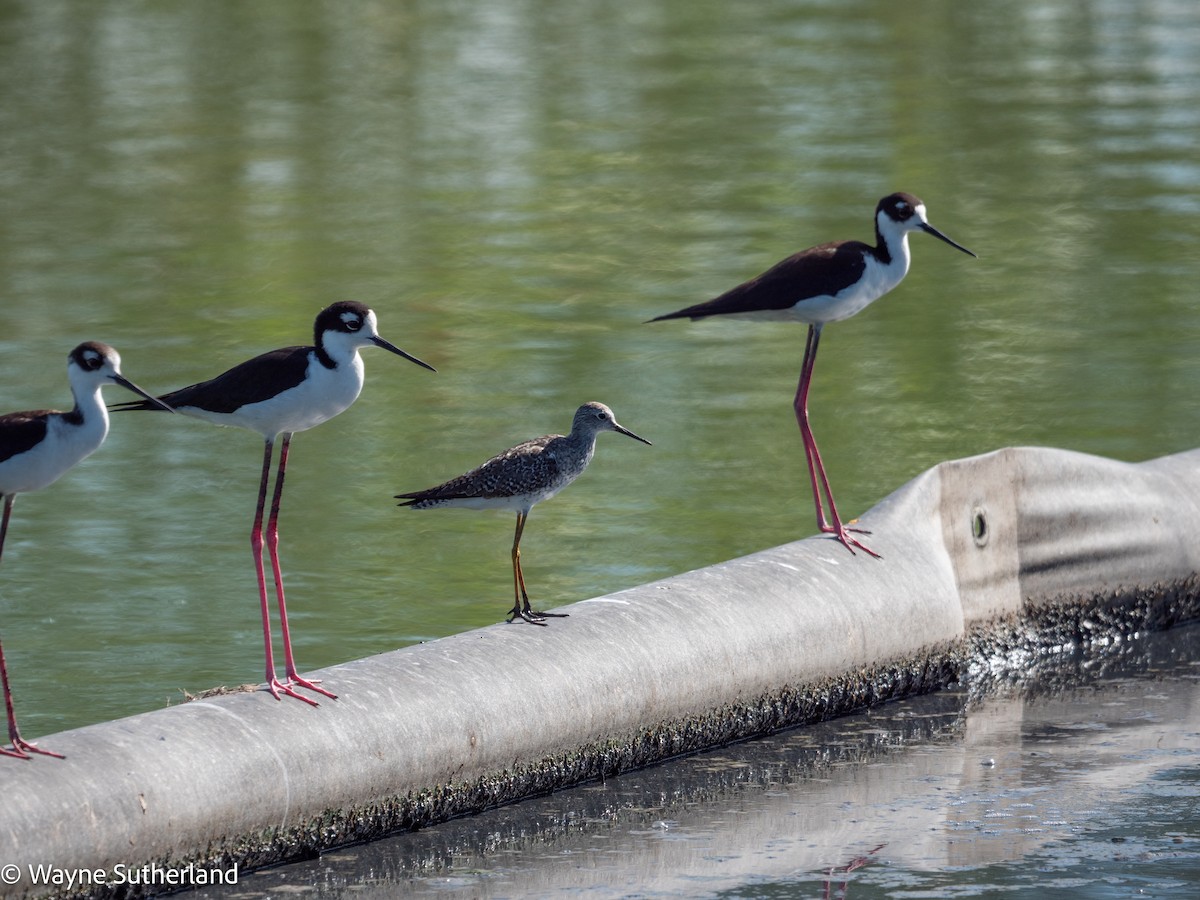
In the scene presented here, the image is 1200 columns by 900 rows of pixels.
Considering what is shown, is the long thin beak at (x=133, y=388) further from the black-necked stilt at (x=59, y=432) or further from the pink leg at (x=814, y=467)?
the pink leg at (x=814, y=467)

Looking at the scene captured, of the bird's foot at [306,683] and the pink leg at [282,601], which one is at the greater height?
the pink leg at [282,601]

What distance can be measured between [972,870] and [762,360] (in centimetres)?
853

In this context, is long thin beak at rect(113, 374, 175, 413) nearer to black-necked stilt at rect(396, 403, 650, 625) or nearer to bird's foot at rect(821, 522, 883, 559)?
black-necked stilt at rect(396, 403, 650, 625)

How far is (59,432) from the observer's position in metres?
7.52

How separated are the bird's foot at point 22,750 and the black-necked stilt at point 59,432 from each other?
0.67ft

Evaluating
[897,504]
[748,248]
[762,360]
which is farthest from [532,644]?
[748,248]

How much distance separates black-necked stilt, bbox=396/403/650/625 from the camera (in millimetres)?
8703

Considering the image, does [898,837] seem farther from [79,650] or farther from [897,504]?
[79,650]

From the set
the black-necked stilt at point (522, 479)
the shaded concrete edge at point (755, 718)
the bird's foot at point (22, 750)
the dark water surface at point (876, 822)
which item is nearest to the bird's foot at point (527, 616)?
the black-necked stilt at point (522, 479)

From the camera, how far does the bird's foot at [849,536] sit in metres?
9.78

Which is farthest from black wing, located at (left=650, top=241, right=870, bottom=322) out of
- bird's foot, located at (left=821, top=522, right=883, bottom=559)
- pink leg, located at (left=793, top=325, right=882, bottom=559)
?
bird's foot, located at (left=821, top=522, right=883, bottom=559)

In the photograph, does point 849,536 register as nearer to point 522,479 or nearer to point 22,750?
point 522,479

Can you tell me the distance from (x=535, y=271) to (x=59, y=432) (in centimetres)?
1135

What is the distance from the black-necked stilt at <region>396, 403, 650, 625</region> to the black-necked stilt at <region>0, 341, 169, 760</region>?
4.76 feet
